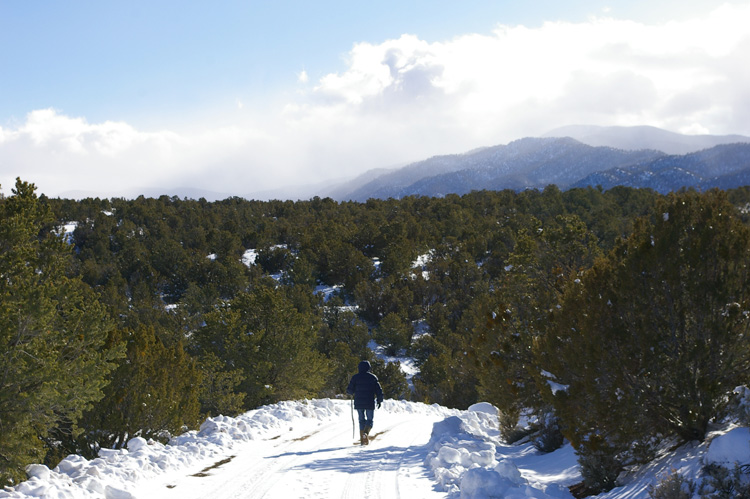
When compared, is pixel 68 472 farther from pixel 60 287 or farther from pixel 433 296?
pixel 433 296

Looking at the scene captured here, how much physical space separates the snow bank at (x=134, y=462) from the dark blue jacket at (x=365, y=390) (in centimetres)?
213

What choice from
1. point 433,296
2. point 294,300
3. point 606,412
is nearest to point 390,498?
point 606,412

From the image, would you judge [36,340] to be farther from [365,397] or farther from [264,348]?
[264,348]

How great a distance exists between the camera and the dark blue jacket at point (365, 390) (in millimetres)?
10367

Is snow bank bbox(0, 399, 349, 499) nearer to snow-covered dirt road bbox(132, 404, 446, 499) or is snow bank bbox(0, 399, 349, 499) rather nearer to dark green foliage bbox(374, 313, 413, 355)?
snow-covered dirt road bbox(132, 404, 446, 499)

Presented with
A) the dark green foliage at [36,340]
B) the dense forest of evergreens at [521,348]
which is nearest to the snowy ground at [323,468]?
the dense forest of evergreens at [521,348]

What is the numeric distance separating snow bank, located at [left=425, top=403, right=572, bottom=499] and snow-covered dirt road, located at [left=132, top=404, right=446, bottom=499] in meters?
0.26

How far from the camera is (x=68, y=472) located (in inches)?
261

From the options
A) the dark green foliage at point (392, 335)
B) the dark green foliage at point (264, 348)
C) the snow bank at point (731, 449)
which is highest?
the snow bank at point (731, 449)

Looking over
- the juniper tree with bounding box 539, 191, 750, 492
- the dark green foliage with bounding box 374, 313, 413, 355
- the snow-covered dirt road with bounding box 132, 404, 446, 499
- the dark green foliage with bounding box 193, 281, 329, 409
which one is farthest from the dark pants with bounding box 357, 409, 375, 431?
the dark green foliage with bounding box 374, 313, 413, 355

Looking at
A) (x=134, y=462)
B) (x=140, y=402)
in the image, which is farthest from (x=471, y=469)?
(x=140, y=402)

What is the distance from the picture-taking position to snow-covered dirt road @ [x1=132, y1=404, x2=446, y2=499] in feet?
21.1

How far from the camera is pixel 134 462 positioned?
7336mm

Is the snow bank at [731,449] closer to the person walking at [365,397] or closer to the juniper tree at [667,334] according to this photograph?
the juniper tree at [667,334]
